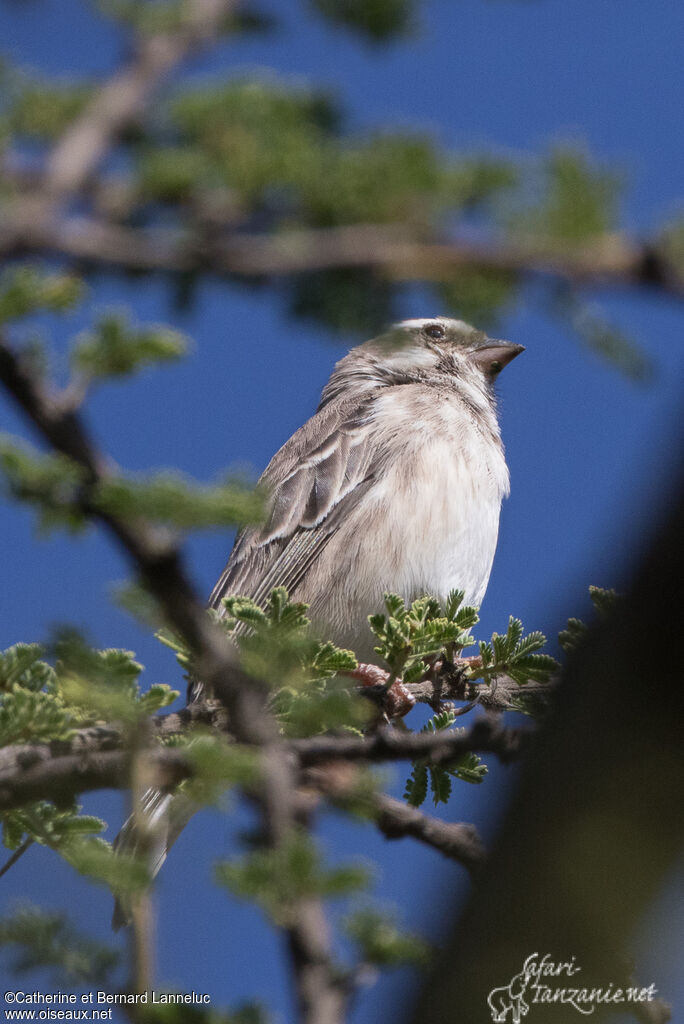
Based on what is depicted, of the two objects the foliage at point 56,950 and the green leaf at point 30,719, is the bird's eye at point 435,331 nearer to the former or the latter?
the green leaf at point 30,719

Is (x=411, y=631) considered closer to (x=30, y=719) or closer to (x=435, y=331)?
(x=30, y=719)

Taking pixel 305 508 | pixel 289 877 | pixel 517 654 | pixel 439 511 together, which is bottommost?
pixel 289 877

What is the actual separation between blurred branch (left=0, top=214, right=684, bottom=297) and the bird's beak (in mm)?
6821

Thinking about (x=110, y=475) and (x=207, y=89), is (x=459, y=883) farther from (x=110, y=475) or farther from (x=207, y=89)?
(x=207, y=89)

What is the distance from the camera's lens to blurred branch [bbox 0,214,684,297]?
7.11ft

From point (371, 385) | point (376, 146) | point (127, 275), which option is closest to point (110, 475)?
point (127, 275)

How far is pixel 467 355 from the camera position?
9.04 m

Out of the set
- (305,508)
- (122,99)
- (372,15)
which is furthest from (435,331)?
(122,99)

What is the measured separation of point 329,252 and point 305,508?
5.48 m

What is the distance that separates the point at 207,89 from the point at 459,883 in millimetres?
2254

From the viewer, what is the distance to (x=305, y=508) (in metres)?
7.73

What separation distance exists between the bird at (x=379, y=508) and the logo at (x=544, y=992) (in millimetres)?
4007

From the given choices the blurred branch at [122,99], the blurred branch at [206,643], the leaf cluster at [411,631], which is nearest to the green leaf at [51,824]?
the blurred branch at [206,643]

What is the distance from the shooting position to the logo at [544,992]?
2.22 metres
